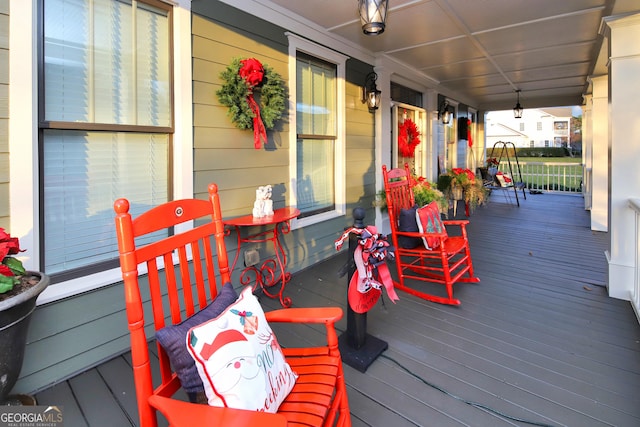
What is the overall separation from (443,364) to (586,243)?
3734 mm

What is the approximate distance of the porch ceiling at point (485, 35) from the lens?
3.04m

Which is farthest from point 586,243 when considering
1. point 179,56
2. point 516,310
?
point 179,56

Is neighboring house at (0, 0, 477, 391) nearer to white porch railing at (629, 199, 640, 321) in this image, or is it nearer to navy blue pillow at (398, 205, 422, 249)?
navy blue pillow at (398, 205, 422, 249)

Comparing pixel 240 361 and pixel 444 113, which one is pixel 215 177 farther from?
pixel 444 113

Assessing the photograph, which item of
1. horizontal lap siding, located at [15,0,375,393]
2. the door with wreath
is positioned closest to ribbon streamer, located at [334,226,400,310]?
horizontal lap siding, located at [15,0,375,393]

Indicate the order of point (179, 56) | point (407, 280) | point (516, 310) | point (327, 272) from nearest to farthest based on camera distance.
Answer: point (179, 56)
point (516, 310)
point (407, 280)
point (327, 272)

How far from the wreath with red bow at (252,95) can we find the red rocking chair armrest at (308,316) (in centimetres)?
173

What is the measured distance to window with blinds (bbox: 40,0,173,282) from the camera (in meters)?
1.83

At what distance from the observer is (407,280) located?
10.7ft

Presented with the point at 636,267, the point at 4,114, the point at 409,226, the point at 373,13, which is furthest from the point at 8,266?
the point at 636,267

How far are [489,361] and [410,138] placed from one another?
4185 millimetres

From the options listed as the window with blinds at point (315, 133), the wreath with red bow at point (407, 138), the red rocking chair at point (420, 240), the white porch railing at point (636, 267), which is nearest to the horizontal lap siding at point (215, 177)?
the window with blinds at point (315, 133)

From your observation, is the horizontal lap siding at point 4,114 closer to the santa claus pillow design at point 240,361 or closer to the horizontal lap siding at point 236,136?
the horizontal lap siding at point 236,136

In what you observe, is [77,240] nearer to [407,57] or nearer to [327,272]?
[327,272]
